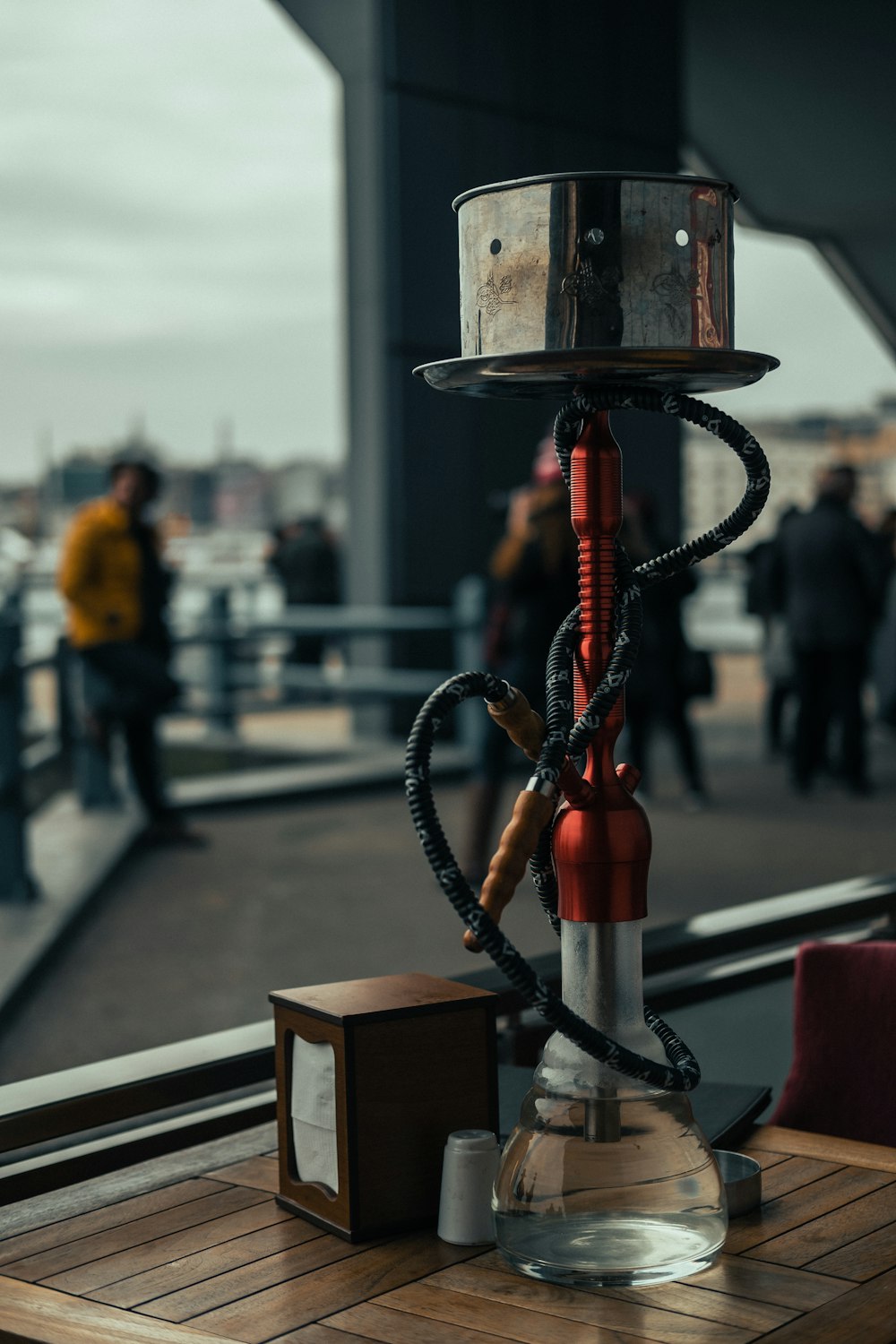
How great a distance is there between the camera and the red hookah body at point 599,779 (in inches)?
52.6

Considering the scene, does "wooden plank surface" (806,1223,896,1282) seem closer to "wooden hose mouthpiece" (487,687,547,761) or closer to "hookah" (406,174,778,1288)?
"hookah" (406,174,778,1288)

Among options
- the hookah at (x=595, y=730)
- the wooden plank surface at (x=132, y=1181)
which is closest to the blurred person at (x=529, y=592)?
the wooden plank surface at (x=132, y=1181)

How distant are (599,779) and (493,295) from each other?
0.39 meters

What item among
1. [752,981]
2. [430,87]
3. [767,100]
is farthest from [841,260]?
[752,981]

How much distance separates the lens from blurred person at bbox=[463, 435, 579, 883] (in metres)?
5.85

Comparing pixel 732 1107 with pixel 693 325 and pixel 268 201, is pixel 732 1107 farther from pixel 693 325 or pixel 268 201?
pixel 268 201

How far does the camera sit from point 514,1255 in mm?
1335

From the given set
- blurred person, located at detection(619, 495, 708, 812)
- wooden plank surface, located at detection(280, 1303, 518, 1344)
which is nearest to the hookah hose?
wooden plank surface, located at detection(280, 1303, 518, 1344)

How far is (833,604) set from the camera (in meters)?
8.23

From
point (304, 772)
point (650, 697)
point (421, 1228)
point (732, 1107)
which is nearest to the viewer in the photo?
point (421, 1228)

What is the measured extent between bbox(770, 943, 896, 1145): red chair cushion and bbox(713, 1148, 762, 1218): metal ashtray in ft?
1.69

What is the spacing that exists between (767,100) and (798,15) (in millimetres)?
696

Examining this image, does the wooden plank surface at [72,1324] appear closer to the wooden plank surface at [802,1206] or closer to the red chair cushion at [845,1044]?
the wooden plank surface at [802,1206]

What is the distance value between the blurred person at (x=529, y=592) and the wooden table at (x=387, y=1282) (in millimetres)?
4306
